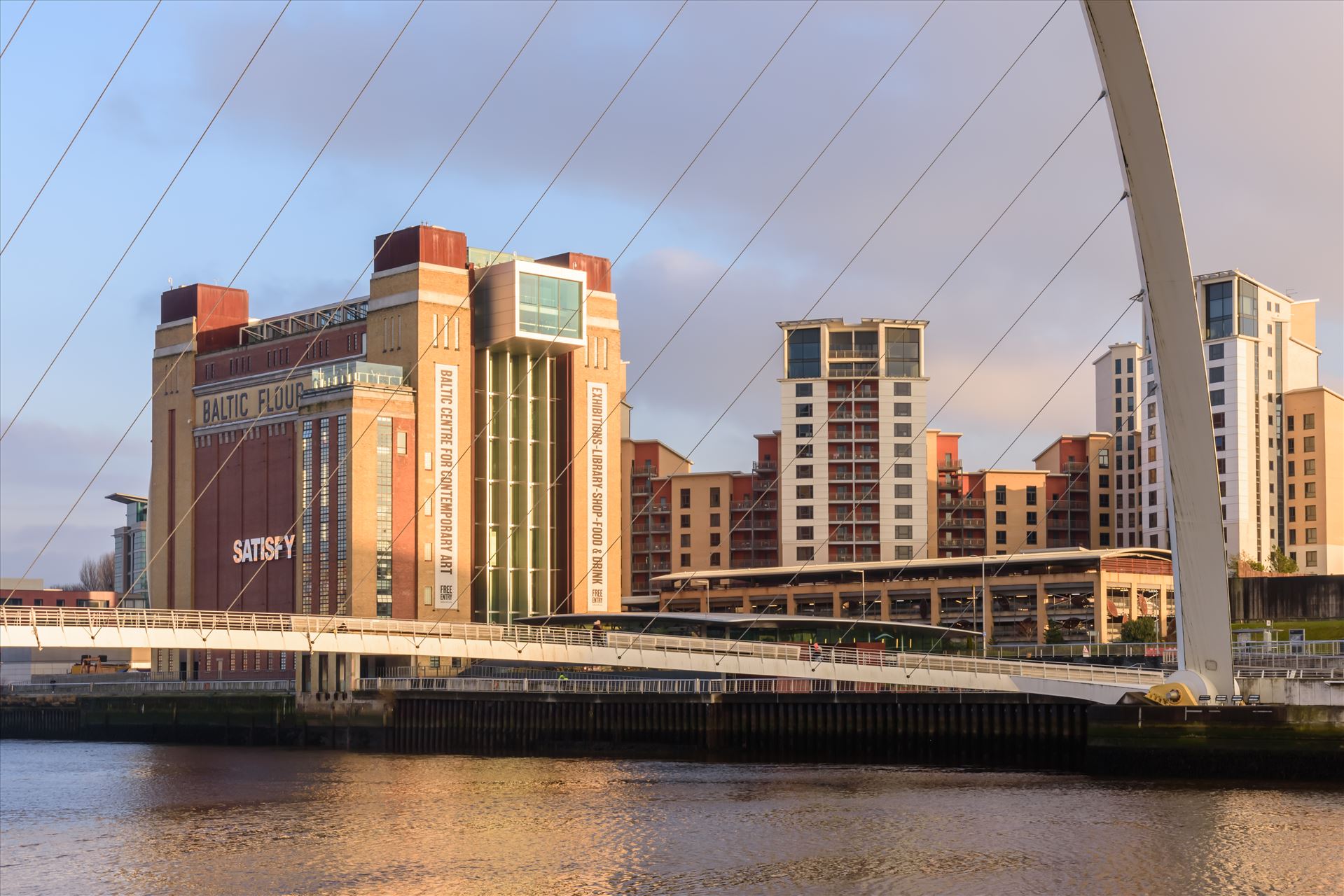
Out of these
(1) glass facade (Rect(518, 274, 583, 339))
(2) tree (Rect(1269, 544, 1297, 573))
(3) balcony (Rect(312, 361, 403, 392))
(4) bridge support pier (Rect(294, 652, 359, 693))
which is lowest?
(4) bridge support pier (Rect(294, 652, 359, 693))

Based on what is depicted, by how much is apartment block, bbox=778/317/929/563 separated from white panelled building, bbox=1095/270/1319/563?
15156mm

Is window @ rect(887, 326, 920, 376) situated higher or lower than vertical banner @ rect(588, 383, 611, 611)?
higher

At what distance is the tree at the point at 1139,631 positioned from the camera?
81875 millimetres

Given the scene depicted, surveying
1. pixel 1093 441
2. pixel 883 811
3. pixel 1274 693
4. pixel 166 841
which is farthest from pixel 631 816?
pixel 1093 441

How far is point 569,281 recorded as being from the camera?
95875 millimetres

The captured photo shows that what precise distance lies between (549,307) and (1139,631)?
35745 mm

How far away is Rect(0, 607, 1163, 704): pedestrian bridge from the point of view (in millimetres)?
44719

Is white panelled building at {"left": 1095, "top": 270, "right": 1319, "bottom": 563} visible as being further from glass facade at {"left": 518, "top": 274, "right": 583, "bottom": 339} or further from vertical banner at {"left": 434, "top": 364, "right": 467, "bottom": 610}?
vertical banner at {"left": 434, "top": 364, "right": 467, "bottom": 610}

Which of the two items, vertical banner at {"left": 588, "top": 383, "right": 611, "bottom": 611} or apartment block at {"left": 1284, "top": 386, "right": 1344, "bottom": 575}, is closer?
vertical banner at {"left": 588, "top": 383, "right": 611, "bottom": 611}

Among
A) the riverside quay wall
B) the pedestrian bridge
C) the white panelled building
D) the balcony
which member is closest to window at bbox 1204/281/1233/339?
the white panelled building

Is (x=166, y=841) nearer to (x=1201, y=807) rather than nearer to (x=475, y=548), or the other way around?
(x=1201, y=807)

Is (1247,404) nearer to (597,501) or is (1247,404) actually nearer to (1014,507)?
(1014,507)

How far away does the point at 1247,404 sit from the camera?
108m

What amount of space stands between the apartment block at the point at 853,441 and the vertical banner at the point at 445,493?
2949cm
